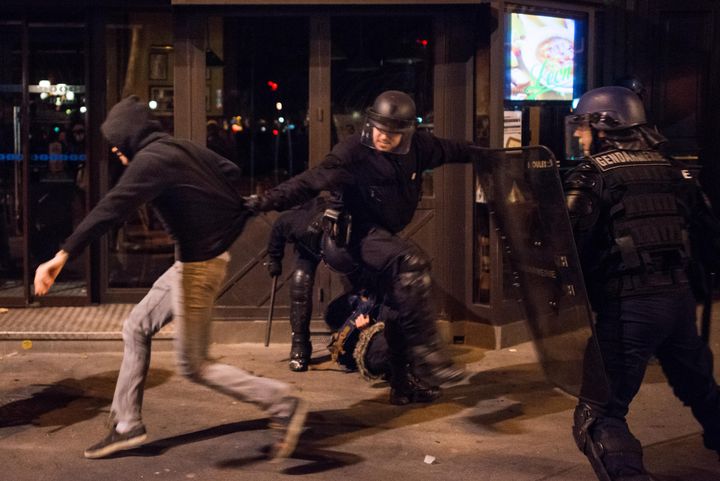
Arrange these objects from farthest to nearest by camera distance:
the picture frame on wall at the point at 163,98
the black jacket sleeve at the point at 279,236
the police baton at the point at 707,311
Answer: the picture frame on wall at the point at 163,98, the black jacket sleeve at the point at 279,236, the police baton at the point at 707,311

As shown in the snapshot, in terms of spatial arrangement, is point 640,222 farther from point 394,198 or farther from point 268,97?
point 268,97

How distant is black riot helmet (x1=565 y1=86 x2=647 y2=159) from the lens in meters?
5.01

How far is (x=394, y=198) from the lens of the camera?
6359mm

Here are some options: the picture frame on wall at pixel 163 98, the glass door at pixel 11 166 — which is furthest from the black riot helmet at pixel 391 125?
the glass door at pixel 11 166

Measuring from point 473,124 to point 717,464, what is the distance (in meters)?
3.64

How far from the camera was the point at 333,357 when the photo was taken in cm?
775

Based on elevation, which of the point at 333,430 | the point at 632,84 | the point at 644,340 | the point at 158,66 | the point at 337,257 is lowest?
the point at 333,430

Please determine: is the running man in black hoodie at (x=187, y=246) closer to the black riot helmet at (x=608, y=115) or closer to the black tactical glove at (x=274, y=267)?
the black riot helmet at (x=608, y=115)

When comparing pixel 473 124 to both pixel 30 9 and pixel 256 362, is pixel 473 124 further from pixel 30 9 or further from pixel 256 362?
pixel 30 9

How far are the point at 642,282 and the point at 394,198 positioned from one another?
6.15 ft

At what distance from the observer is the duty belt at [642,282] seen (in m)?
4.88

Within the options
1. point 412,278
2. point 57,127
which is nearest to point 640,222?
point 412,278

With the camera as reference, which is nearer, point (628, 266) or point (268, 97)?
point (628, 266)

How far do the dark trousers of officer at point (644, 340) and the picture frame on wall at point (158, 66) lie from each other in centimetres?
530
